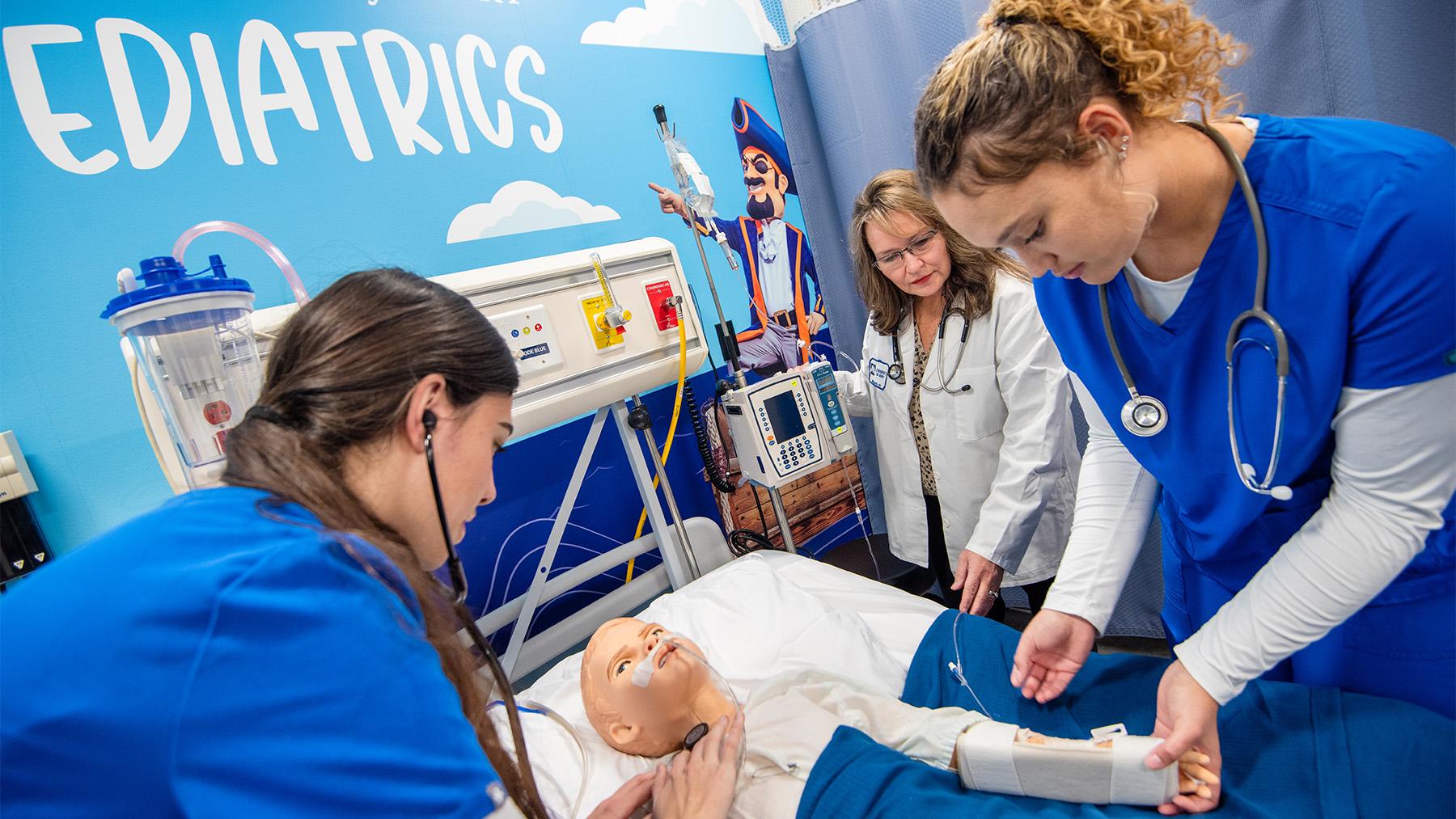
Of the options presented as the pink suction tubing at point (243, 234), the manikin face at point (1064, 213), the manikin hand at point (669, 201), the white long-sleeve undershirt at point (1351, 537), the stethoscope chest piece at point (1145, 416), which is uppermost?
the manikin hand at point (669, 201)

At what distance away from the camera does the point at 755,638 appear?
6.07ft

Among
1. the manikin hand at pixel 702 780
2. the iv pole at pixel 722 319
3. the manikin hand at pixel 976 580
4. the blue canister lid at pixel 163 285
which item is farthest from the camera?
the iv pole at pixel 722 319

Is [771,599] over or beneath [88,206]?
beneath

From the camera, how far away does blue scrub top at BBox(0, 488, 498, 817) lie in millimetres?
573

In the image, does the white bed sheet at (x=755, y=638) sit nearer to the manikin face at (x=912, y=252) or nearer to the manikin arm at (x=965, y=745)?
the manikin arm at (x=965, y=745)

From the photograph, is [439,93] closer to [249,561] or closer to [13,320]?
[13,320]

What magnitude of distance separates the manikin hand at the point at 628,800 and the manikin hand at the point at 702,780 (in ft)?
0.06

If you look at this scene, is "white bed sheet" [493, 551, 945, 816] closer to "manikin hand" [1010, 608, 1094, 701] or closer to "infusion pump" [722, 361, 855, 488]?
"infusion pump" [722, 361, 855, 488]

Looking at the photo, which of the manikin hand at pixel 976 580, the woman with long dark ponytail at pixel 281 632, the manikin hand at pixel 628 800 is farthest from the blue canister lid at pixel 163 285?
the manikin hand at pixel 976 580

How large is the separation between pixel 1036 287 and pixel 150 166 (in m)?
2.00

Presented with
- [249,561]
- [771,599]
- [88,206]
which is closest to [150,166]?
[88,206]

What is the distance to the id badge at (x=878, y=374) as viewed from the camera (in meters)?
2.23

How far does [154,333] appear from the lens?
1258 mm

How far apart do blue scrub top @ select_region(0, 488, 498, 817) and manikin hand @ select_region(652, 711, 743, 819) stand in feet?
2.48
